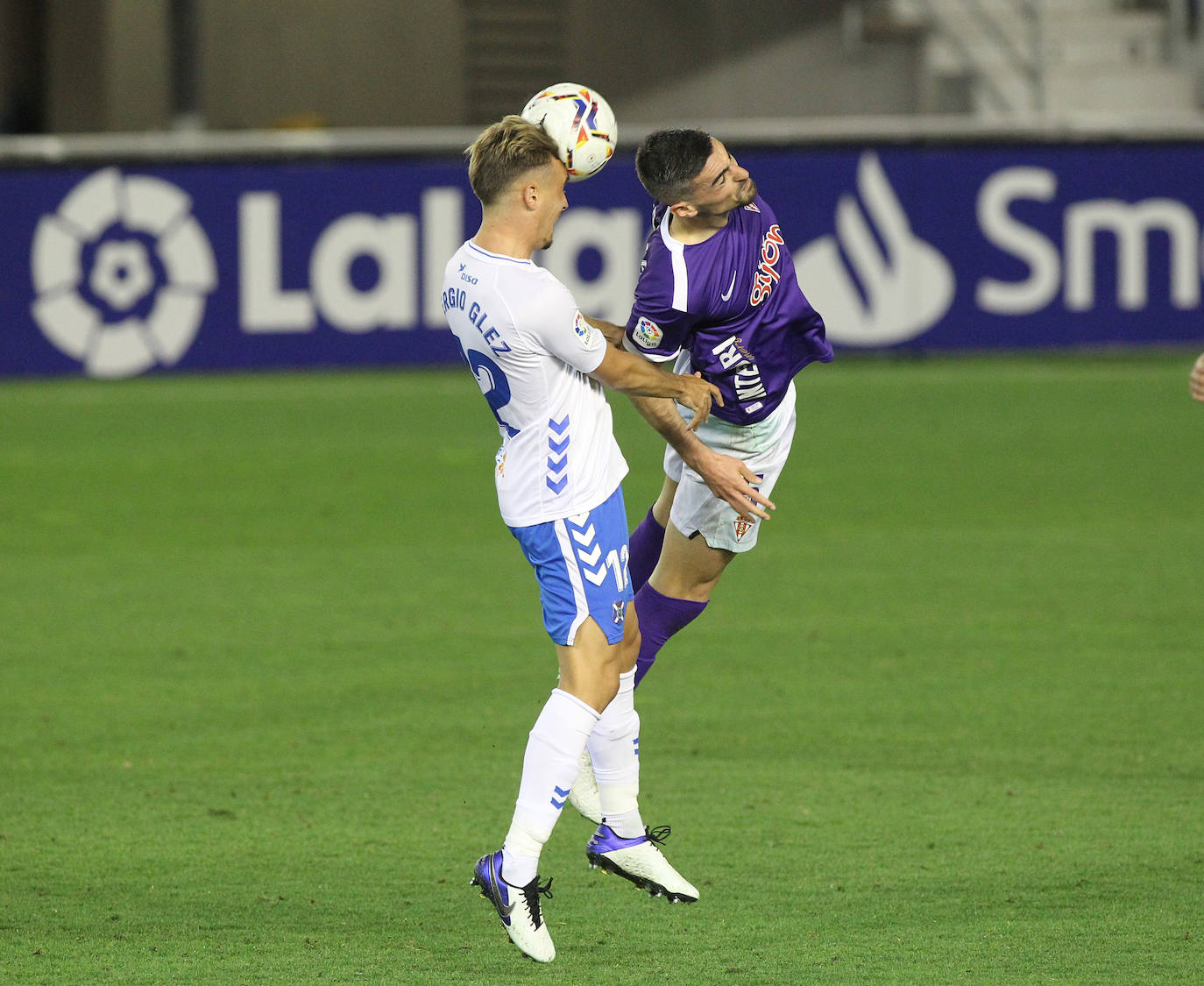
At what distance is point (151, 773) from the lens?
18.4 feet

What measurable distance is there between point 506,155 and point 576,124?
0.79ft

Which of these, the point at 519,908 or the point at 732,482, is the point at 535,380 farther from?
the point at 519,908

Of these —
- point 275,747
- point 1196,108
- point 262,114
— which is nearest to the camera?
point 275,747

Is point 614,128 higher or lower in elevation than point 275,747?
higher

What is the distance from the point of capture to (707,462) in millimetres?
4539

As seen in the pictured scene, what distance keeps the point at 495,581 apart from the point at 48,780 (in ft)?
11.2

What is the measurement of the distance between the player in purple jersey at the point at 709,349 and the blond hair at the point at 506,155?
0.65 metres

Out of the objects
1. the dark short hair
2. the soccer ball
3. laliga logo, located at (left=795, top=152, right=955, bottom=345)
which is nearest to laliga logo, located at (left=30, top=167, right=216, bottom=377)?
laliga logo, located at (left=795, top=152, right=955, bottom=345)

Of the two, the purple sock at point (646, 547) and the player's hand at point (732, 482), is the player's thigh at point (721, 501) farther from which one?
the player's hand at point (732, 482)

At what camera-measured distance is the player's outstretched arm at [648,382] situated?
4.24 meters

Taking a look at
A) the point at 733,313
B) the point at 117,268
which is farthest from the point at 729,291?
the point at 117,268

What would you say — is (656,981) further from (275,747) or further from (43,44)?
(43,44)

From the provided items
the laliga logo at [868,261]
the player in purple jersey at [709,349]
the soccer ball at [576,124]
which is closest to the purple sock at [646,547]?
the player in purple jersey at [709,349]

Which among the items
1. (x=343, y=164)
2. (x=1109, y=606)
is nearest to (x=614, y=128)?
(x=1109, y=606)
